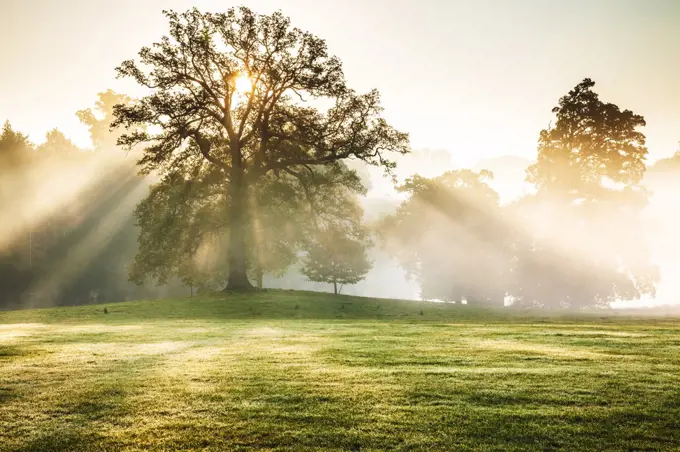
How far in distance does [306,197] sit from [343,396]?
109 ft

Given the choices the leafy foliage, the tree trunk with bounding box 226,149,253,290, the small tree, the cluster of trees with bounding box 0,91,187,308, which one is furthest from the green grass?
the cluster of trees with bounding box 0,91,187,308

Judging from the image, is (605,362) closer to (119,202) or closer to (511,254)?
(511,254)

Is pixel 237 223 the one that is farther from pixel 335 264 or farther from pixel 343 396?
pixel 343 396

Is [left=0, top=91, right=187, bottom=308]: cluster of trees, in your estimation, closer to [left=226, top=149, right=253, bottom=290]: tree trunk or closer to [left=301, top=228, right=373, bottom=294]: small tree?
[left=301, top=228, right=373, bottom=294]: small tree

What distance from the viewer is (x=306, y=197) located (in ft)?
128

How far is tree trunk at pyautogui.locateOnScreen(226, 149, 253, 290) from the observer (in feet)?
113

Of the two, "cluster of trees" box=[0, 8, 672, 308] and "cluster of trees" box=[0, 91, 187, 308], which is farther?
"cluster of trees" box=[0, 91, 187, 308]

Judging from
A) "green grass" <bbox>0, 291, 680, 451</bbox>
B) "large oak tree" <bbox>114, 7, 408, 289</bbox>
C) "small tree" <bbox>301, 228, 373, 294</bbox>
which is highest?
"large oak tree" <bbox>114, 7, 408, 289</bbox>

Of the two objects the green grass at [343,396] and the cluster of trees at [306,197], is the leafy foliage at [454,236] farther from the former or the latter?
the green grass at [343,396]

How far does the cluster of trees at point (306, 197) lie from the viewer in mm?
32750

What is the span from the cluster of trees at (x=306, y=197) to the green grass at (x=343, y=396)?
2480 centimetres

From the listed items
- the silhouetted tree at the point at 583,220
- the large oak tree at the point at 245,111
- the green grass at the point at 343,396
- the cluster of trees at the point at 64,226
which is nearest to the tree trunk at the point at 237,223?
the large oak tree at the point at 245,111

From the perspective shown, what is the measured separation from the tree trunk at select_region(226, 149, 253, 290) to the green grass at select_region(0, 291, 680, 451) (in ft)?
77.3

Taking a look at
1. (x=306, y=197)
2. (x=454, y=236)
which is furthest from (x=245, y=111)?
(x=454, y=236)
